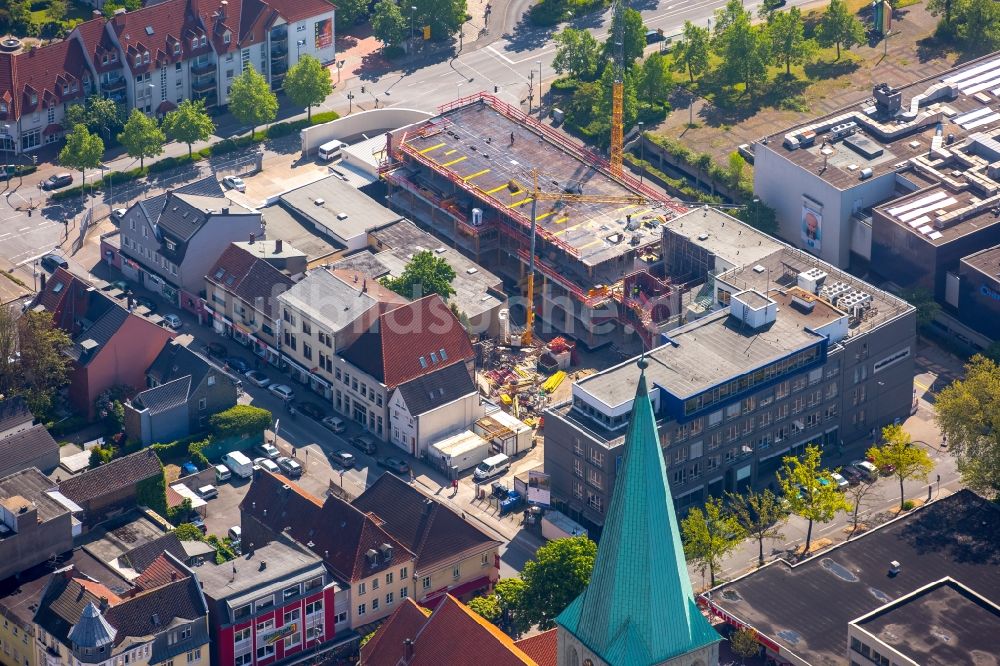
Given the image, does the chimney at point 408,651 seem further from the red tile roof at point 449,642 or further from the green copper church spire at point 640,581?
the green copper church spire at point 640,581

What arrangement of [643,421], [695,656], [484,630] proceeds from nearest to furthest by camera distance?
[643,421] < [695,656] < [484,630]

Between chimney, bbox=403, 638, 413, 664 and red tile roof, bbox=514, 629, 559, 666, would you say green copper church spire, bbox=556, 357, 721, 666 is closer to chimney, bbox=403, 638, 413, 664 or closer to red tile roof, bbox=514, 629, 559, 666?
red tile roof, bbox=514, 629, 559, 666

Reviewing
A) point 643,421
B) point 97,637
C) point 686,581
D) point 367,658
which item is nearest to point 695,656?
point 686,581

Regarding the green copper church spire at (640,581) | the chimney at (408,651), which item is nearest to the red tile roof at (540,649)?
the chimney at (408,651)

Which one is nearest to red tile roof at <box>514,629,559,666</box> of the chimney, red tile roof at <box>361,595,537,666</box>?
red tile roof at <box>361,595,537,666</box>

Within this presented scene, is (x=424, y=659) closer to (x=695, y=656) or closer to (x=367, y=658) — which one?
(x=367, y=658)
